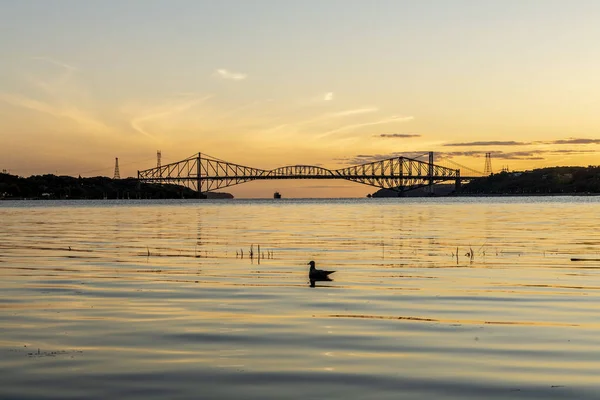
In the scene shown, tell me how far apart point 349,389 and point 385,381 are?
2.03ft

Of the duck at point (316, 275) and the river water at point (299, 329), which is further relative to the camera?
the duck at point (316, 275)

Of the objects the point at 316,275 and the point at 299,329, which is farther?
the point at 316,275

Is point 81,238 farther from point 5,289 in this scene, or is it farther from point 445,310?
point 445,310

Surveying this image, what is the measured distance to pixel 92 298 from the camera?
57.1ft

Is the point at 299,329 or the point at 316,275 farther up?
the point at 316,275

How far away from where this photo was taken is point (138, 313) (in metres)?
15.2

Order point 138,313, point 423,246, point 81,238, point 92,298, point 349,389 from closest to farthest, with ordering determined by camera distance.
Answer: point 349,389 < point 138,313 < point 92,298 < point 423,246 < point 81,238

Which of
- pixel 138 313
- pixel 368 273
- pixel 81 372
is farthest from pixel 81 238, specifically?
pixel 81 372

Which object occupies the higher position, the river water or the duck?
the duck

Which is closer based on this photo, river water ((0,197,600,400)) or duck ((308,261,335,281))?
river water ((0,197,600,400))

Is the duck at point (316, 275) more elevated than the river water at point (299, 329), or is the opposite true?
the duck at point (316, 275)

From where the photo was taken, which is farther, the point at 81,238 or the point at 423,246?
the point at 81,238

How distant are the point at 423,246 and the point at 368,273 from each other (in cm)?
1198

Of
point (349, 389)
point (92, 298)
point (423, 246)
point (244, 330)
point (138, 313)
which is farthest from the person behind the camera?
point (423, 246)
